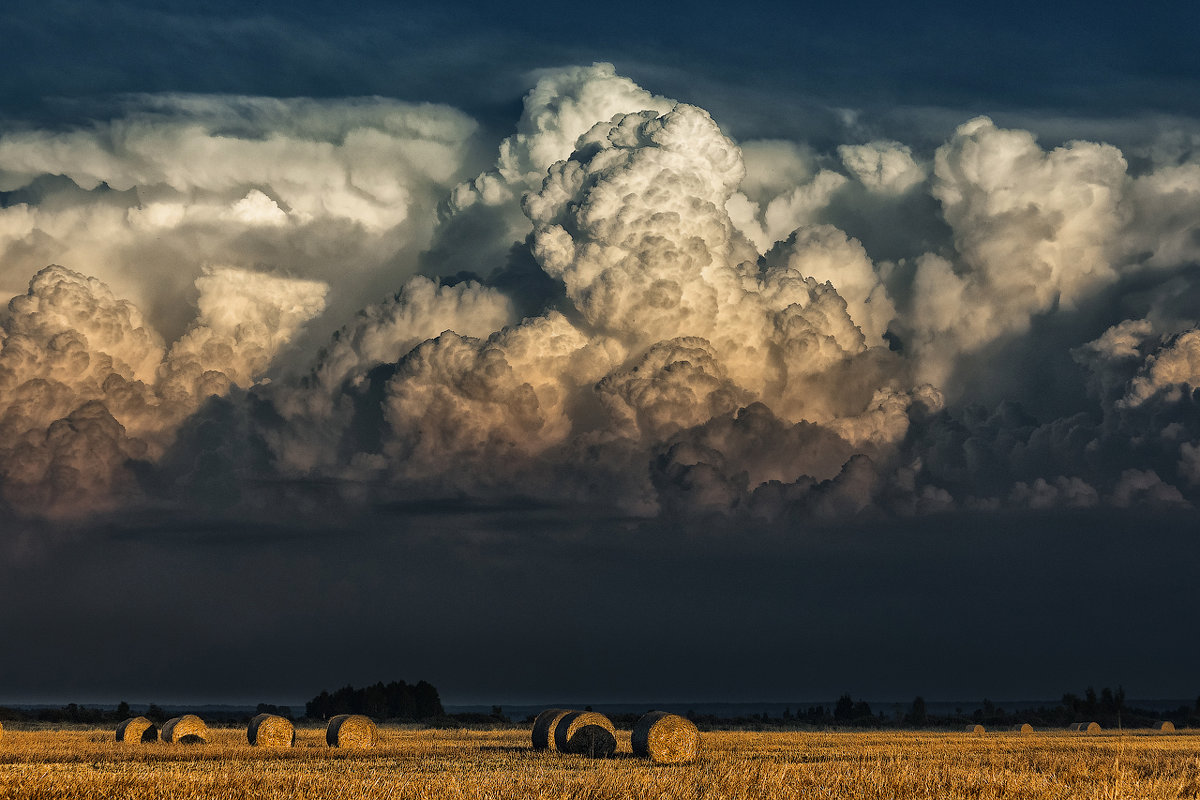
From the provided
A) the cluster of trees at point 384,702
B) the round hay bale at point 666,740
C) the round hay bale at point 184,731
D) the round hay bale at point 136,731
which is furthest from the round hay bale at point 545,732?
the cluster of trees at point 384,702

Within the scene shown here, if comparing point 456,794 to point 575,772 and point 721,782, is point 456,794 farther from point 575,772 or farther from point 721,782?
point 575,772

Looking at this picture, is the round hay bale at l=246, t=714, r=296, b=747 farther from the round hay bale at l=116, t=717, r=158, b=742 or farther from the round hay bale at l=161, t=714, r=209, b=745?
the round hay bale at l=116, t=717, r=158, b=742

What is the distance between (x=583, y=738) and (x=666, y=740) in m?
4.49

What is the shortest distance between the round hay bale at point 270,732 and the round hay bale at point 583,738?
34.3ft

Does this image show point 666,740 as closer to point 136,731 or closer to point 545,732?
point 545,732

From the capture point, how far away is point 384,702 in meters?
97.8

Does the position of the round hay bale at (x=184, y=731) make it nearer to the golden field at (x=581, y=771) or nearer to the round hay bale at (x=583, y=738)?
the golden field at (x=581, y=771)

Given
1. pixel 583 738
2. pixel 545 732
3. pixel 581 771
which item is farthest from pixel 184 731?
pixel 581 771

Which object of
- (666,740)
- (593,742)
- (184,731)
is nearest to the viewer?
(666,740)

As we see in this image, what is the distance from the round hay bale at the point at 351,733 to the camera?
45.5 metres

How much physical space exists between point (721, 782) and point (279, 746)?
77.1 ft

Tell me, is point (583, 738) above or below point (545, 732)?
below

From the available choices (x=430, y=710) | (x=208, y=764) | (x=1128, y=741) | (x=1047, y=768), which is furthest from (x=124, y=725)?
(x=430, y=710)

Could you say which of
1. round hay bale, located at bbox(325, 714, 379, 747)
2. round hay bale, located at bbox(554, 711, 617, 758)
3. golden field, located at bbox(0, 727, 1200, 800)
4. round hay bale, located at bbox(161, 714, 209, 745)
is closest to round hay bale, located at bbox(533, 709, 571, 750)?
round hay bale, located at bbox(554, 711, 617, 758)
